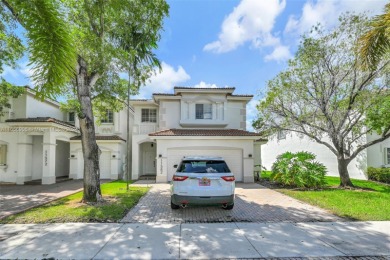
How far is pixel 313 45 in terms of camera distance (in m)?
12.6

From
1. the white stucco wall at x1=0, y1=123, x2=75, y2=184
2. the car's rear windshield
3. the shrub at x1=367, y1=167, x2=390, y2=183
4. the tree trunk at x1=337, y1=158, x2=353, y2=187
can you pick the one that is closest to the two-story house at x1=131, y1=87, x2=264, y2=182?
the tree trunk at x1=337, y1=158, x2=353, y2=187

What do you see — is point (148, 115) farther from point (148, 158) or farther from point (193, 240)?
point (193, 240)

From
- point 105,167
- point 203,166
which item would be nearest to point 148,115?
point 105,167

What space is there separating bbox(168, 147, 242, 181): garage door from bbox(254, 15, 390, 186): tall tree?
12.0 ft

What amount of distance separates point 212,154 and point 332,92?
8001 mm

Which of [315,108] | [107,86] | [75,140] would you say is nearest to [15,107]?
[75,140]

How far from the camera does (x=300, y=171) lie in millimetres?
13492

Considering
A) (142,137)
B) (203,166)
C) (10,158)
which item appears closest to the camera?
(203,166)

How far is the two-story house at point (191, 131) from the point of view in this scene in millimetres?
16438

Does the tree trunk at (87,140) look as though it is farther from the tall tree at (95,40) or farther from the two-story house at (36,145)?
the two-story house at (36,145)

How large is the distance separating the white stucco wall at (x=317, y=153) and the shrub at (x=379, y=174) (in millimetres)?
512

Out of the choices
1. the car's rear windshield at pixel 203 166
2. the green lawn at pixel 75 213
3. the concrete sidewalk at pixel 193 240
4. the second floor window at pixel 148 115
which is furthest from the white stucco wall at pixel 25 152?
the car's rear windshield at pixel 203 166

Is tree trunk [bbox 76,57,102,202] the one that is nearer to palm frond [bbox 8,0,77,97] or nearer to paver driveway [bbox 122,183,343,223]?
paver driveway [bbox 122,183,343,223]

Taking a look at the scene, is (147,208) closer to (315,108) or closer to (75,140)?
(315,108)
